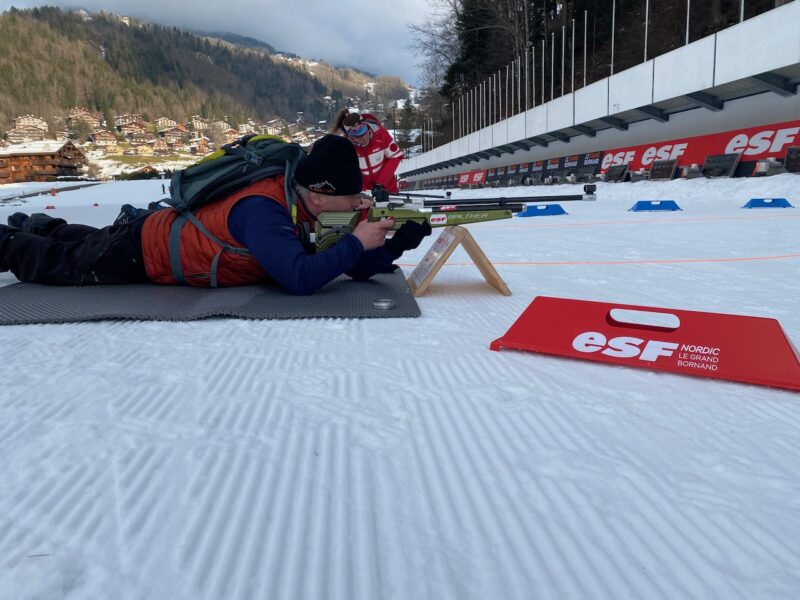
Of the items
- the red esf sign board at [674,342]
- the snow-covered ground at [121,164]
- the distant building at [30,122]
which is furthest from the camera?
the distant building at [30,122]

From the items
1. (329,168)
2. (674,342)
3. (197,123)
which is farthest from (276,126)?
(674,342)

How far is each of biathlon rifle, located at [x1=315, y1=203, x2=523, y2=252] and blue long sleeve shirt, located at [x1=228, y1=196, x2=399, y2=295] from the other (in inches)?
4.8

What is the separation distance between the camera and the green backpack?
225 cm

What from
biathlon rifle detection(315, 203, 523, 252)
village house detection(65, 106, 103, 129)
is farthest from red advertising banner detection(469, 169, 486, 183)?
village house detection(65, 106, 103, 129)

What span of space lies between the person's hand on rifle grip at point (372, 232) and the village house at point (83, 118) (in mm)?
94697

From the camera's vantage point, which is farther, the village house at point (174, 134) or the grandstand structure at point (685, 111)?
the village house at point (174, 134)

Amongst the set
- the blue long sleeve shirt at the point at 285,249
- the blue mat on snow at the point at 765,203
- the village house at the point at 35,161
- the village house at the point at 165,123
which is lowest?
the blue mat on snow at the point at 765,203

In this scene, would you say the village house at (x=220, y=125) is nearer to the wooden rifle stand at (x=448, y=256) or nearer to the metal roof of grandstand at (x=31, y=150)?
the metal roof of grandstand at (x=31, y=150)

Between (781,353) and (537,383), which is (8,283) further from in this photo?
(781,353)

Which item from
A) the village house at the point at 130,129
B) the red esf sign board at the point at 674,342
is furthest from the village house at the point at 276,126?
the red esf sign board at the point at 674,342

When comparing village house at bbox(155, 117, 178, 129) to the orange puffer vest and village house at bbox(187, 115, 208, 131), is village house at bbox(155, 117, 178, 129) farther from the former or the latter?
the orange puffer vest

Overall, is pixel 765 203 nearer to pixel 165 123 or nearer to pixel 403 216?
pixel 403 216

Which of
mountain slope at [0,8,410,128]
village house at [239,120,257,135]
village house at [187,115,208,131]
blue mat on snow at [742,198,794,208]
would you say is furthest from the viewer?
village house at [187,115,208,131]

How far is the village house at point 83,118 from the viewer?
7919cm
